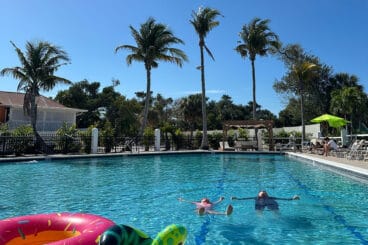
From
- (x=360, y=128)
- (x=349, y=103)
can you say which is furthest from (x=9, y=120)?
(x=360, y=128)

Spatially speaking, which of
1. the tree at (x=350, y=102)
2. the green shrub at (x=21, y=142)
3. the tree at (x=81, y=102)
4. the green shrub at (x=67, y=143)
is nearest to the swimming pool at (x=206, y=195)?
the green shrub at (x=21, y=142)

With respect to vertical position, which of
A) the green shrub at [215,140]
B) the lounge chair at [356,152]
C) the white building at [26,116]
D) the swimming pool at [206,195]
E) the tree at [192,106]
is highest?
the tree at [192,106]

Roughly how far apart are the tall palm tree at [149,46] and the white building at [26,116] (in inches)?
314

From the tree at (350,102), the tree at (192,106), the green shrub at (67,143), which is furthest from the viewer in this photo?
the tree at (192,106)

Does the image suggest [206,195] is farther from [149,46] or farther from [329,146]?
[149,46]

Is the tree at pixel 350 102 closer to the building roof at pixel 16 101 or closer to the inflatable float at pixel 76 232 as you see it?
the building roof at pixel 16 101

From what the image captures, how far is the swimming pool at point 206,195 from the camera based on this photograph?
215 inches

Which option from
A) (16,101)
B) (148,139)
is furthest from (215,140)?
(16,101)

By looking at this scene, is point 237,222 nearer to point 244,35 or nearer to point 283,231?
point 283,231

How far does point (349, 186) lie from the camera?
31.3ft

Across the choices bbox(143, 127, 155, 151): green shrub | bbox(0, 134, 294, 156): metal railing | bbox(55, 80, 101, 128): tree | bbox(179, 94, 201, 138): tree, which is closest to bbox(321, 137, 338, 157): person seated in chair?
bbox(0, 134, 294, 156): metal railing

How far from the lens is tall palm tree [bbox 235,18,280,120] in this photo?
27.2 metres

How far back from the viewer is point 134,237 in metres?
2.89

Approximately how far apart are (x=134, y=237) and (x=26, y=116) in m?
26.0
